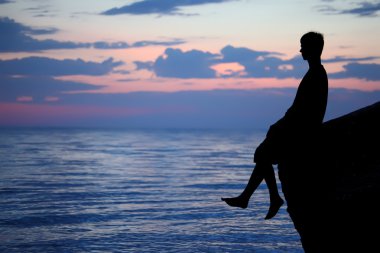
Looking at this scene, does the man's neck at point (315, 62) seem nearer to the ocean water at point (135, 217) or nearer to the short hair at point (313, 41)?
the short hair at point (313, 41)

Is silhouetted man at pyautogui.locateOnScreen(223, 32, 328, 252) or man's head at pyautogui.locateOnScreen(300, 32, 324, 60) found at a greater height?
man's head at pyautogui.locateOnScreen(300, 32, 324, 60)

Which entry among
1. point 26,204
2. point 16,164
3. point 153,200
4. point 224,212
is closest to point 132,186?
point 153,200

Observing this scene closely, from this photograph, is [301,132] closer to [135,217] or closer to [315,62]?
[315,62]

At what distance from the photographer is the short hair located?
5629 millimetres

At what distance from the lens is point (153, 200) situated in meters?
20.2

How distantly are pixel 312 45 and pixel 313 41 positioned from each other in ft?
0.16

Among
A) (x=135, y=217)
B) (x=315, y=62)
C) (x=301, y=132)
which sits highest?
(x=315, y=62)

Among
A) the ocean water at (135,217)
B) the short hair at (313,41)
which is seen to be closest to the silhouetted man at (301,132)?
the short hair at (313,41)

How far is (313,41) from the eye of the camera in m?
5.66

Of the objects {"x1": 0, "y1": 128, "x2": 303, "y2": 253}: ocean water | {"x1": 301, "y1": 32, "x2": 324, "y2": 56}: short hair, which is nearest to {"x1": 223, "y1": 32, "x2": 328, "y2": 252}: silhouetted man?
{"x1": 301, "y1": 32, "x2": 324, "y2": 56}: short hair

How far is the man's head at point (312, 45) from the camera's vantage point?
563 centimetres

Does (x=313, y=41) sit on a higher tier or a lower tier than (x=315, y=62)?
higher

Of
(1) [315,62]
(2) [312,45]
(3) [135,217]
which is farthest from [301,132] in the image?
(3) [135,217]

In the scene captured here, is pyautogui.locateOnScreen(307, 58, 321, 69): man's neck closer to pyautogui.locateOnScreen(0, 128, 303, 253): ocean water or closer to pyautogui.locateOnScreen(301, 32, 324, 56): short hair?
pyautogui.locateOnScreen(301, 32, 324, 56): short hair
